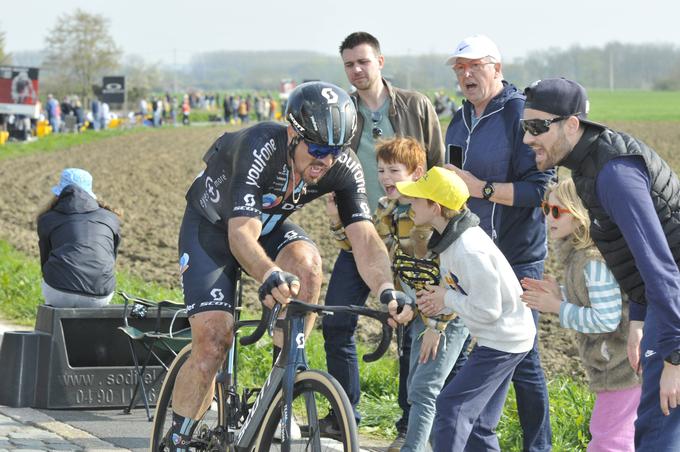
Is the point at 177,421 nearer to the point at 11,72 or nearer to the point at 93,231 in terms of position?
the point at 93,231

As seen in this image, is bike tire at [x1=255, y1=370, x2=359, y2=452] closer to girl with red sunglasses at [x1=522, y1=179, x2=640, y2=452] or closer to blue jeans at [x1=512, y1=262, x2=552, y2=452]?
girl with red sunglasses at [x1=522, y1=179, x2=640, y2=452]

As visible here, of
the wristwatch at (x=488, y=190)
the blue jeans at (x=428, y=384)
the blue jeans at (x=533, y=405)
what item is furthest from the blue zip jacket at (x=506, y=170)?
the blue jeans at (x=428, y=384)

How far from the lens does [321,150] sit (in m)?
5.38

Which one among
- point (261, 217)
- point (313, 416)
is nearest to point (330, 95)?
point (261, 217)

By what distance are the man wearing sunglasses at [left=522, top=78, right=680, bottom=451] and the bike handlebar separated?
0.89 m

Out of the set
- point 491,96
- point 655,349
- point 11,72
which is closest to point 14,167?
point 11,72

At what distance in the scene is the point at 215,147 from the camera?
6.15m

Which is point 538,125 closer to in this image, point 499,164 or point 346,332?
point 499,164

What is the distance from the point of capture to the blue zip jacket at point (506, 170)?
6.55 metres

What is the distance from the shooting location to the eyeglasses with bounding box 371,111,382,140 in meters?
7.37

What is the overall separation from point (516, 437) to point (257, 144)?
237 centimetres

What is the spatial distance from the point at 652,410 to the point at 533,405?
186cm

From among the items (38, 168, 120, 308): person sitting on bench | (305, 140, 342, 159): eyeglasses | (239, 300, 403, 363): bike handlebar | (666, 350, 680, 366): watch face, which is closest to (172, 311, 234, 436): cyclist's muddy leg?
(239, 300, 403, 363): bike handlebar

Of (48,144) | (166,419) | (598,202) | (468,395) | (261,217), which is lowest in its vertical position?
(48,144)
